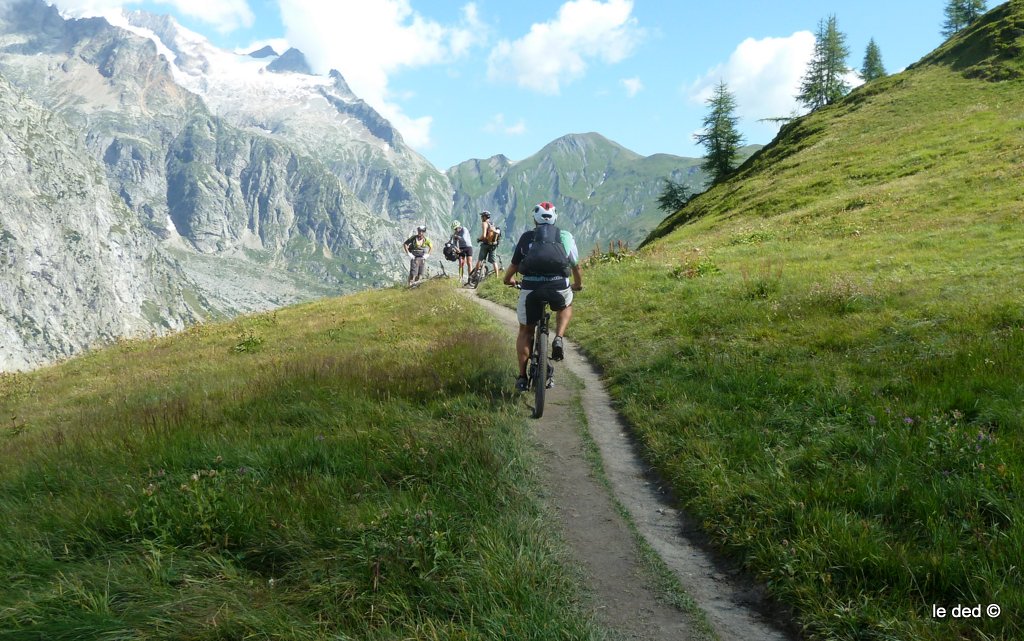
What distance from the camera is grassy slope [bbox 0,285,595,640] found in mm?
3754

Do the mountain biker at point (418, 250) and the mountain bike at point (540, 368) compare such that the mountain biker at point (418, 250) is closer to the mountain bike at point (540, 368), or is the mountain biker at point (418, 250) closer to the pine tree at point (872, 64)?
the mountain bike at point (540, 368)

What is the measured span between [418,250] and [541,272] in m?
19.0

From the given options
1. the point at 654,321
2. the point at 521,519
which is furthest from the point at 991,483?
the point at 654,321

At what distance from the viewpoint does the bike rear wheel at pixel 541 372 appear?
8.67 meters

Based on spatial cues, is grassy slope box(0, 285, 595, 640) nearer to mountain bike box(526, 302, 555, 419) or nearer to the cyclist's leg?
mountain bike box(526, 302, 555, 419)

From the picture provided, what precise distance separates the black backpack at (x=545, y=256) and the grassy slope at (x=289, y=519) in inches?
83.4

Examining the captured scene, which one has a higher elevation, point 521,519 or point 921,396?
point 921,396

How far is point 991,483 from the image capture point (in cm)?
465

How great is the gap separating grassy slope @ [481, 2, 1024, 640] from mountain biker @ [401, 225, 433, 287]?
9.59 m

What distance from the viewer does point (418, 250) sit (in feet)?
89.3

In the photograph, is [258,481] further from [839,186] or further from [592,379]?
[839,186]

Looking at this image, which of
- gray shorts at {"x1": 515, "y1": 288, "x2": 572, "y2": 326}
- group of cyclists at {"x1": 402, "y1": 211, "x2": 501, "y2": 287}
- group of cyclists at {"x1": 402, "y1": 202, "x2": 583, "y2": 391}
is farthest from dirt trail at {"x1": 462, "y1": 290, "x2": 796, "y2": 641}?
group of cyclists at {"x1": 402, "y1": 211, "x2": 501, "y2": 287}

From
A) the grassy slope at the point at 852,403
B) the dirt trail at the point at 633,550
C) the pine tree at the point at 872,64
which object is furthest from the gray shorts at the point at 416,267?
the pine tree at the point at 872,64

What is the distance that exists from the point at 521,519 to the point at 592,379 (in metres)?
6.18
